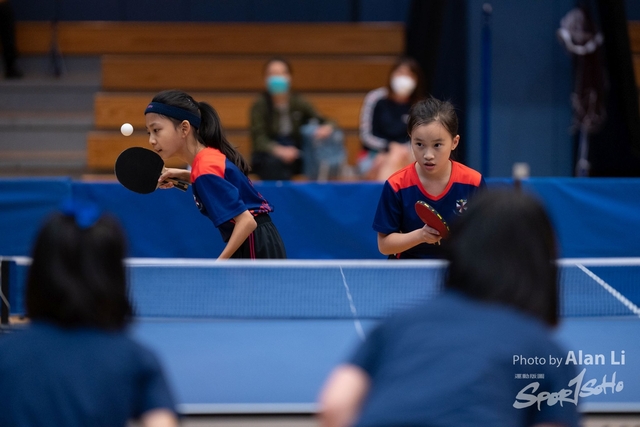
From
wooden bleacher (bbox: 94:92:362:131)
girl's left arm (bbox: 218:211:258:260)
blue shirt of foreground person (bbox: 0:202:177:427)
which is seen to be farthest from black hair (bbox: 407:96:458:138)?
wooden bleacher (bbox: 94:92:362:131)

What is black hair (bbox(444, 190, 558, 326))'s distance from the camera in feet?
6.09

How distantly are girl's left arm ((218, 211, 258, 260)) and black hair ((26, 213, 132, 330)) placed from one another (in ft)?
7.38

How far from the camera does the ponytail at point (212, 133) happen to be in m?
4.52

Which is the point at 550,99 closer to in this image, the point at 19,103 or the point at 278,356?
the point at 19,103

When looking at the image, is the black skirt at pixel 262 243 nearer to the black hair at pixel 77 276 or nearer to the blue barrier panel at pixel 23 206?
the black hair at pixel 77 276

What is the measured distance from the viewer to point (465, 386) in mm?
1729

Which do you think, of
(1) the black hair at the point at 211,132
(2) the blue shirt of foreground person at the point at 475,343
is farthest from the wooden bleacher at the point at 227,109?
(2) the blue shirt of foreground person at the point at 475,343

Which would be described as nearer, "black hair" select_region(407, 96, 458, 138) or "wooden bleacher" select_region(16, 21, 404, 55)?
"black hair" select_region(407, 96, 458, 138)

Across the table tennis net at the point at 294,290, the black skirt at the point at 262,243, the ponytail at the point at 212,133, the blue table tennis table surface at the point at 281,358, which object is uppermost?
the ponytail at the point at 212,133

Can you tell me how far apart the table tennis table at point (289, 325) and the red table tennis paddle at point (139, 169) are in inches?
17.5

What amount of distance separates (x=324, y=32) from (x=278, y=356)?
7.07 meters

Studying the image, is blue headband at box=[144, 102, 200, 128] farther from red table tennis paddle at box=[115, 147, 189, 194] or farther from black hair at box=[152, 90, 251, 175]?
red table tennis paddle at box=[115, 147, 189, 194]

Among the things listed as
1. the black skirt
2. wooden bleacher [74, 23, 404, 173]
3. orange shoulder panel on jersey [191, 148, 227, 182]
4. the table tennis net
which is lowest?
the table tennis net

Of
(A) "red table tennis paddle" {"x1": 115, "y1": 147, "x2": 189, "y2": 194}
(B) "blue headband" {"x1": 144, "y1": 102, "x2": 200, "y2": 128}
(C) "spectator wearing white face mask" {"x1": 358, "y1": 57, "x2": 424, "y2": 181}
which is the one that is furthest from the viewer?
(C) "spectator wearing white face mask" {"x1": 358, "y1": 57, "x2": 424, "y2": 181}
